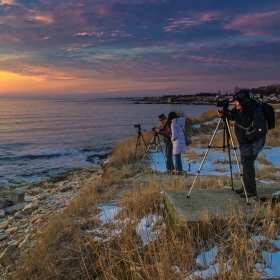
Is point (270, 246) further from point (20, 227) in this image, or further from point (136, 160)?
point (136, 160)

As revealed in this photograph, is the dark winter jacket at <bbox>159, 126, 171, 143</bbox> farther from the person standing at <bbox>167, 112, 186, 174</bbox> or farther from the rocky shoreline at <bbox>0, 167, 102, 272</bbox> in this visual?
the rocky shoreline at <bbox>0, 167, 102, 272</bbox>

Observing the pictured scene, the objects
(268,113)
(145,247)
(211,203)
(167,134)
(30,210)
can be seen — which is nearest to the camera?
(145,247)

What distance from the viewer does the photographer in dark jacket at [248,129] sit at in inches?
176

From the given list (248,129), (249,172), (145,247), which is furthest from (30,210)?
(248,129)

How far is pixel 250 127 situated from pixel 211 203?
4.71ft

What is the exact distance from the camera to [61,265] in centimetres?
394

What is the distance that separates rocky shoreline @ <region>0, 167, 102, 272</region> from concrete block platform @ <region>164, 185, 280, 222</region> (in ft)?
9.08

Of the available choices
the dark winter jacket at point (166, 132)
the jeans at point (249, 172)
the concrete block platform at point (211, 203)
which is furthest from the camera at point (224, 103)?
the dark winter jacket at point (166, 132)

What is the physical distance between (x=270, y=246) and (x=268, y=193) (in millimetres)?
1895

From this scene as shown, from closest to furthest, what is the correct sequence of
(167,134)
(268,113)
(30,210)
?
1. (268,113)
2. (30,210)
3. (167,134)

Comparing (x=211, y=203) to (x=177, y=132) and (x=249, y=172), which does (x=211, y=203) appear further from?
(x=177, y=132)

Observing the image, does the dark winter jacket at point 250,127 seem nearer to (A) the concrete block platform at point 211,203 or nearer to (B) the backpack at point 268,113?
(B) the backpack at point 268,113

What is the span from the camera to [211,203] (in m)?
4.82

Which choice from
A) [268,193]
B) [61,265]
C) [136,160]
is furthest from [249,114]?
[136,160]
